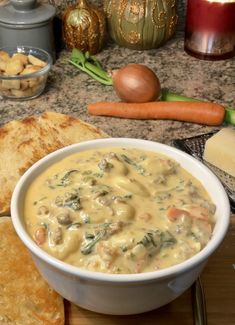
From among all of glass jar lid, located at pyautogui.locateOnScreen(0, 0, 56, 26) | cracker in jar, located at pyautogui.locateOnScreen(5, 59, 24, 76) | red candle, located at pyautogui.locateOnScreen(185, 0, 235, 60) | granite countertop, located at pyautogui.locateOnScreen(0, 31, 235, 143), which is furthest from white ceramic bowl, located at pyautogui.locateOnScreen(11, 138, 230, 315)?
red candle, located at pyautogui.locateOnScreen(185, 0, 235, 60)

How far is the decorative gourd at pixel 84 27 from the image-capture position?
1.89m

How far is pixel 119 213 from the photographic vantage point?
2.70ft

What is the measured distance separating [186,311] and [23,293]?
27cm

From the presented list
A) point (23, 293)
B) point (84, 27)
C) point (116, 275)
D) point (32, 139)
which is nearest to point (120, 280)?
point (116, 275)

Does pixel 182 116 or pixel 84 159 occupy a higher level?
pixel 84 159

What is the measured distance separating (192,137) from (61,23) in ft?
2.73

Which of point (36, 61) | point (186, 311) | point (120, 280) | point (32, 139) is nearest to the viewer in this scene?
point (120, 280)

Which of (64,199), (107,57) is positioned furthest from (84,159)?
(107,57)

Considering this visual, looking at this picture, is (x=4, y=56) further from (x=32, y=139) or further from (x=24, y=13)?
(x=32, y=139)

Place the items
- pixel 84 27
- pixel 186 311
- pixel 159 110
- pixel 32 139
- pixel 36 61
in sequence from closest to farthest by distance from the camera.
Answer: pixel 186 311 < pixel 32 139 < pixel 159 110 < pixel 36 61 < pixel 84 27

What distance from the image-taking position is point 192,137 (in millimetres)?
1488

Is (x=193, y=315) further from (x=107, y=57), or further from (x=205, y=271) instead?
(x=107, y=57)

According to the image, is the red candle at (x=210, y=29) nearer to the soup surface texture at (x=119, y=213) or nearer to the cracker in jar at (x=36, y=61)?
the cracker in jar at (x=36, y=61)

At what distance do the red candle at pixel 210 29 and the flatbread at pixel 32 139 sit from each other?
2.63 feet
